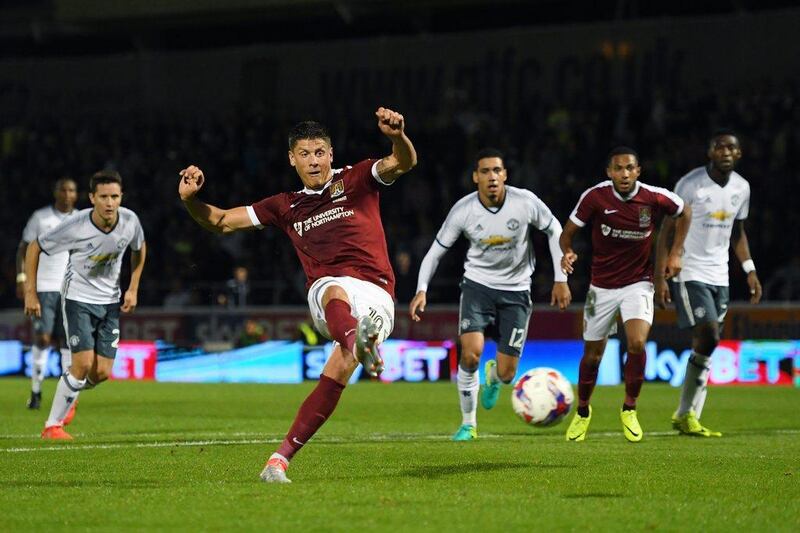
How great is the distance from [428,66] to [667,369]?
14.1 meters

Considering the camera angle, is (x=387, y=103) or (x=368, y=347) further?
(x=387, y=103)

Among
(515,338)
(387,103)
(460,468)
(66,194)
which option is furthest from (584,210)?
(387,103)

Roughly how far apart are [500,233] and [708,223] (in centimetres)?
201

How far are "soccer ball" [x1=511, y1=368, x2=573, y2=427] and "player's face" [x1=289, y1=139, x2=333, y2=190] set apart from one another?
310 cm

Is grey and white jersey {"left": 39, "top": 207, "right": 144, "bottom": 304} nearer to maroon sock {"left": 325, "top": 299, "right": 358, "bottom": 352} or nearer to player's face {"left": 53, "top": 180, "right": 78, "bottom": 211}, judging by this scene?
player's face {"left": 53, "top": 180, "right": 78, "bottom": 211}

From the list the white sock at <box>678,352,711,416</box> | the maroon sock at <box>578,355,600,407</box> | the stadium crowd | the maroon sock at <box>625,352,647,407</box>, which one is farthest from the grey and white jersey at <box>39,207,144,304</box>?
the stadium crowd

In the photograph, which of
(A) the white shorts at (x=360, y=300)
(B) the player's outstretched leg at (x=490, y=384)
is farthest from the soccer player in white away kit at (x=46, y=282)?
(A) the white shorts at (x=360, y=300)

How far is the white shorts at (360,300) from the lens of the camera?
8.06m

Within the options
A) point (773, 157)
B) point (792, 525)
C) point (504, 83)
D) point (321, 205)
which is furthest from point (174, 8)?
point (792, 525)

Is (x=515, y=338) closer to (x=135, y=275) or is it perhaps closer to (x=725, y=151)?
(x=725, y=151)

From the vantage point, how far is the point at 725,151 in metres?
12.3

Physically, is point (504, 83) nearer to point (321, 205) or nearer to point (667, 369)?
point (667, 369)

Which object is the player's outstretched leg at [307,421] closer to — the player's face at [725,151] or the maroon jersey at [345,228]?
the maroon jersey at [345,228]

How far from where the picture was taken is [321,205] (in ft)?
27.8
